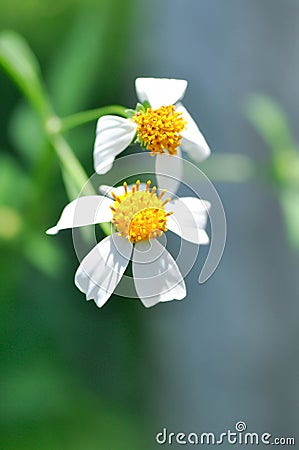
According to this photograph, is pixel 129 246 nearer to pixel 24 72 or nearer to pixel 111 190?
pixel 111 190

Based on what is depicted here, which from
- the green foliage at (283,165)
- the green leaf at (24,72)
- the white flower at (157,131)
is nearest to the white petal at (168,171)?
the white flower at (157,131)

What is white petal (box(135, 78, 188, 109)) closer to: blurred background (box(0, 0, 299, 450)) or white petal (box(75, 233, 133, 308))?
white petal (box(75, 233, 133, 308))

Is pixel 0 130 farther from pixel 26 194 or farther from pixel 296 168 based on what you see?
pixel 296 168

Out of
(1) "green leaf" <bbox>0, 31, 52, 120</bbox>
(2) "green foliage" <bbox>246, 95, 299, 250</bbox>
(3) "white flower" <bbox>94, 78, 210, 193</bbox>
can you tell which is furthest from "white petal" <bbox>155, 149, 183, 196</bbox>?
(2) "green foliage" <bbox>246, 95, 299, 250</bbox>

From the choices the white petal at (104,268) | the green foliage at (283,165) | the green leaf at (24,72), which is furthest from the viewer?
the green foliage at (283,165)

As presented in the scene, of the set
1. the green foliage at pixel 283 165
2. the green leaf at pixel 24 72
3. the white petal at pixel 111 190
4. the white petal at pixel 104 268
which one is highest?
the green foliage at pixel 283 165

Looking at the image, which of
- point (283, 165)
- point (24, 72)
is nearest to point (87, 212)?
point (24, 72)

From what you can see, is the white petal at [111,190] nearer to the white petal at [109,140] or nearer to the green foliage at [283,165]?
the white petal at [109,140]
